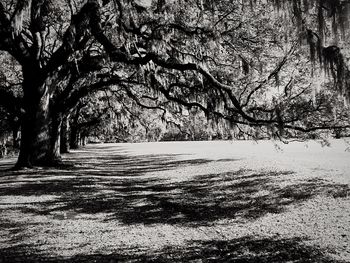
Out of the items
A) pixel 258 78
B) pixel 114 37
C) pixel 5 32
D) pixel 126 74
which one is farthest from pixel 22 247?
pixel 126 74

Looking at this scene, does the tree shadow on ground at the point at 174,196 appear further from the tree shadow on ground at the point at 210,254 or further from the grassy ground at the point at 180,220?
the tree shadow on ground at the point at 210,254

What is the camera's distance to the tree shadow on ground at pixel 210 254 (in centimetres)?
476

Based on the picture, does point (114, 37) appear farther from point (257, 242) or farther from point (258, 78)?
point (257, 242)

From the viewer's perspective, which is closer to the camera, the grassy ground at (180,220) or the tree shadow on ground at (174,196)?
the grassy ground at (180,220)

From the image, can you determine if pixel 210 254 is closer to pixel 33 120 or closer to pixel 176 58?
pixel 176 58

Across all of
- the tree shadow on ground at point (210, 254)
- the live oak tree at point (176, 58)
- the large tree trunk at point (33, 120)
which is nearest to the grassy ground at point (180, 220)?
the tree shadow on ground at point (210, 254)

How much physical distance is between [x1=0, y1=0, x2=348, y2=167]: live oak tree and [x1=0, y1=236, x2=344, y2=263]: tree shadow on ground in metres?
4.42

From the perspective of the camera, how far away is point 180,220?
23.2 ft

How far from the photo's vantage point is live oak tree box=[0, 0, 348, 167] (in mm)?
9637

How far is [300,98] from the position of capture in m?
11.8

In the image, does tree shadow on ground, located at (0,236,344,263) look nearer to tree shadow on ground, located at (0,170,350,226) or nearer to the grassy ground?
the grassy ground

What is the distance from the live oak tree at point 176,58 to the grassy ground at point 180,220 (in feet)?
7.33

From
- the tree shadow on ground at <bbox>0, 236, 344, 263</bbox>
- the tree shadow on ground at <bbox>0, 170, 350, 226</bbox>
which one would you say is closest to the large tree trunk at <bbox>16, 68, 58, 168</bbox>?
the tree shadow on ground at <bbox>0, 170, 350, 226</bbox>

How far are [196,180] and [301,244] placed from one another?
7.16m
